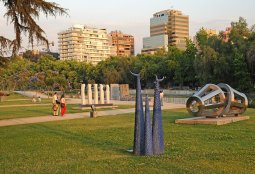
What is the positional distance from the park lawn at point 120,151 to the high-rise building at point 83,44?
153691mm

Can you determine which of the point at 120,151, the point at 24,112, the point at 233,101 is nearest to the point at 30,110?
the point at 24,112

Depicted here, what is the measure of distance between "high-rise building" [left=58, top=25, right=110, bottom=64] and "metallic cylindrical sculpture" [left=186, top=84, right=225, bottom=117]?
493ft

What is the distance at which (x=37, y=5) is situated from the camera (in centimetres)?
1289

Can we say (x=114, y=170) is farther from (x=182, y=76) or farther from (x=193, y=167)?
(x=182, y=76)

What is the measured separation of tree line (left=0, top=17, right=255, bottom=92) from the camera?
160ft

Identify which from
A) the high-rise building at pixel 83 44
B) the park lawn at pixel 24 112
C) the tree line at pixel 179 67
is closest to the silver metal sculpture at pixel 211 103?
the tree line at pixel 179 67

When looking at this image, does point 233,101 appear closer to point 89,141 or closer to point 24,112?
point 89,141

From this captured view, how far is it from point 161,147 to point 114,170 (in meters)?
2.21

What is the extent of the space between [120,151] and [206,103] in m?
9.02

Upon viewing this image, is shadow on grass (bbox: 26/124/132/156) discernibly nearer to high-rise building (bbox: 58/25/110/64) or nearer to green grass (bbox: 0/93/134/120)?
green grass (bbox: 0/93/134/120)

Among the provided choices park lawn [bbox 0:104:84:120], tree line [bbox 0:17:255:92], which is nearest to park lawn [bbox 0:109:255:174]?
tree line [bbox 0:17:255:92]

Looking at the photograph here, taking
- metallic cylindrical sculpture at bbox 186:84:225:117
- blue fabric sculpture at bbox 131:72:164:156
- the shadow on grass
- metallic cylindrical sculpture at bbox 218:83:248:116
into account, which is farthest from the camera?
metallic cylindrical sculpture at bbox 218:83:248:116

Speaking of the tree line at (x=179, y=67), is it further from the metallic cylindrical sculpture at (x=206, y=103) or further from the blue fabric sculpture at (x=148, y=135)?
the metallic cylindrical sculpture at (x=206, y=103)

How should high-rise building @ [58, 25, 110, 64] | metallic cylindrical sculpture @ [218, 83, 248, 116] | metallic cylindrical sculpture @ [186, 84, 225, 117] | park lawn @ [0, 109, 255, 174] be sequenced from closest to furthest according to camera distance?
park lawn @ [0, 109, 255, 174] → metallic cylindrical sculpture @ [186, 84, 225, 117] → metallic cylindrical sculpture @ [218, 83, 248, 116] → high-rise building @ [58, 25, 110, 64]
